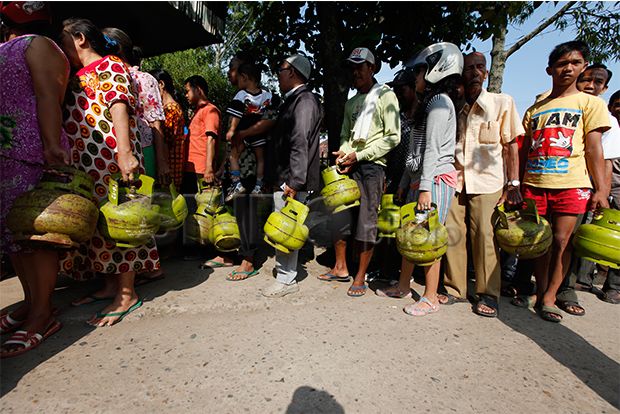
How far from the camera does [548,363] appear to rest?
2262mm

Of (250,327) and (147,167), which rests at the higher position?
(147,167)

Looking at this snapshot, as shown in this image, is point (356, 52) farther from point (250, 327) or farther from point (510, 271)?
point (510, 271)

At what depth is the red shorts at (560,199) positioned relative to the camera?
2840 millimetres

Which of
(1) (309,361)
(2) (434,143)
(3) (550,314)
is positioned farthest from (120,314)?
(3) (550,314)

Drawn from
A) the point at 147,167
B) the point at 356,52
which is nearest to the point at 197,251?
the point at 147,167

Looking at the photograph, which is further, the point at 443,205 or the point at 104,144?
the point at 443,205

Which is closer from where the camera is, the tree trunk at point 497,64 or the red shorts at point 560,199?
the red shorts at point 560,199

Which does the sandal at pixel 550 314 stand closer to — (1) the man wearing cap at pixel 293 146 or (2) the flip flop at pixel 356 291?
(2) the flip flop at pixel 356 291

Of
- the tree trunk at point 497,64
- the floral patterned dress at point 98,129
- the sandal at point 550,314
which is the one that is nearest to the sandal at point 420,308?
the sandal at point 550,314

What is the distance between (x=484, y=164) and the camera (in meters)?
2.96

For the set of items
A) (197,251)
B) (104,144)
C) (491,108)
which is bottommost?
(197,251)

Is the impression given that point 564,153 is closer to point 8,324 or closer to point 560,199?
point 560,199

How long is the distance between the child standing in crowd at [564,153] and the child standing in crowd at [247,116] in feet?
8.81

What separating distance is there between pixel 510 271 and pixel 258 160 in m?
3.31
